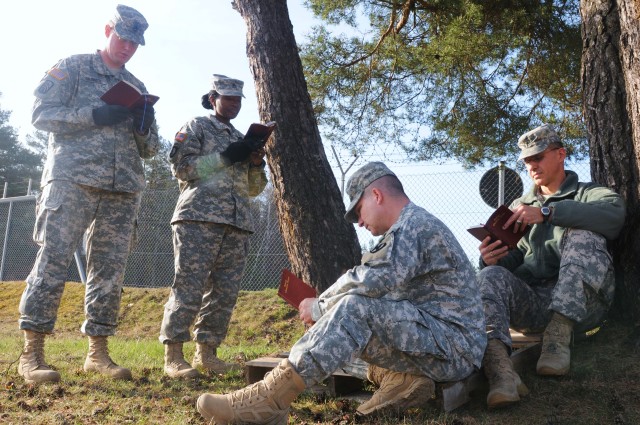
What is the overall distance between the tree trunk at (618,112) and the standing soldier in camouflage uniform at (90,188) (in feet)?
9.07

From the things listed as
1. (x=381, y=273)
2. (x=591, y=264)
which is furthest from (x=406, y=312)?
(x=591, y=264)

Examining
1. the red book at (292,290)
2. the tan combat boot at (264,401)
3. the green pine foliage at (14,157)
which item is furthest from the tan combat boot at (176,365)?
the green pine foliage at (14,157)

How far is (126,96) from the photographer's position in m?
→ 4.08

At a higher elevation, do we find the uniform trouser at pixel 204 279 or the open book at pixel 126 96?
the open book at pixel 126 96

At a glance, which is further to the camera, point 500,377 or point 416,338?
point 500,377

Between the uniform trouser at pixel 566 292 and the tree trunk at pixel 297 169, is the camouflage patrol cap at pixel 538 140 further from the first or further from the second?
the tree trunk at pixel 297 169

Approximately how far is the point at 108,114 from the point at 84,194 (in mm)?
511

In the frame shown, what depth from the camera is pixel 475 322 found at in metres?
2.87

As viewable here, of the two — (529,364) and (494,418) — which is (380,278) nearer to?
(494,418)

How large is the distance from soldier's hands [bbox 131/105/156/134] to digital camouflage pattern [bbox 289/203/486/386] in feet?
6.58

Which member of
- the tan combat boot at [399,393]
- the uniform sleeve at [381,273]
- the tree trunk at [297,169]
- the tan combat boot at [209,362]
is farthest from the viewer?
the tree trunk at [297,169]

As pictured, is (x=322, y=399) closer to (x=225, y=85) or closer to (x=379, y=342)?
(x=379, y=342)

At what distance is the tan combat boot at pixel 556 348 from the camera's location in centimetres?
324

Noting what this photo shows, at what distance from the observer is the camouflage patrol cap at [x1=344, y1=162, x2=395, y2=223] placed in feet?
9.66
